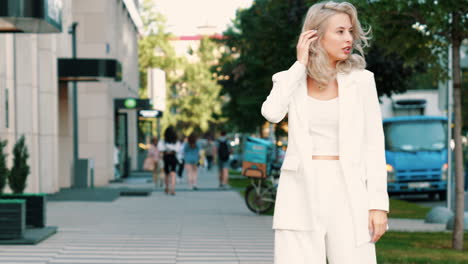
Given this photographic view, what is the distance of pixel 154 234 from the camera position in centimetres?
1230

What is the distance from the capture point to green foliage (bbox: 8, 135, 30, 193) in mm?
12648

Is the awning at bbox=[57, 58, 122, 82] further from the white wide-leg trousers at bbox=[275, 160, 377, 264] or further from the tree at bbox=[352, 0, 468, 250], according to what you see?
the white wide-leg trousers at bbox=[275, 160, 377, 264]

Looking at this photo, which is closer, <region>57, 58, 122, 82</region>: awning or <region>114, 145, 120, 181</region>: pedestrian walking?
<region>57, 58, 122, 82</region>: awning

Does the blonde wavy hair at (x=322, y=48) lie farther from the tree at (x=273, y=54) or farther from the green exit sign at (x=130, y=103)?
the green exit sign at (x=130, y=103)

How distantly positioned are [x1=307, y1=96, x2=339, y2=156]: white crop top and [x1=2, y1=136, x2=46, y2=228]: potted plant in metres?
8.23

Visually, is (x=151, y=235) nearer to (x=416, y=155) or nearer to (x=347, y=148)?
(x=347, y=148)

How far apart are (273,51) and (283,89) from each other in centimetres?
1816

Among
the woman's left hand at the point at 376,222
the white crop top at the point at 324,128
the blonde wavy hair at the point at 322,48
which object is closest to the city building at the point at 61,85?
the blonde wavy hair at the point at 322,48

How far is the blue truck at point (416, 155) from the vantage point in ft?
72.6

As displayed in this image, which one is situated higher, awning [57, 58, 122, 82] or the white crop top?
awning [57, 58, 122, 82]

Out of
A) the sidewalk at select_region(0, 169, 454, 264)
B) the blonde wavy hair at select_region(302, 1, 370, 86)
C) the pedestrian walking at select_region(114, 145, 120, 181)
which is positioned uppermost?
the blonde wavy hair at select_region(302, 1, 370, 86)

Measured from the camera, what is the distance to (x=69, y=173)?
83.6 feet

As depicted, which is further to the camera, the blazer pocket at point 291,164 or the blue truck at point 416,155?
the blue truck at point 416,155

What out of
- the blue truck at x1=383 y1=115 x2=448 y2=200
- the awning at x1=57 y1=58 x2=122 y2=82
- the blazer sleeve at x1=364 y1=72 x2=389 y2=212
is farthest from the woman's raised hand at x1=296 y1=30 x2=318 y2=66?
the blue truck at x1=383 y1=115 x2=448 y2=200
